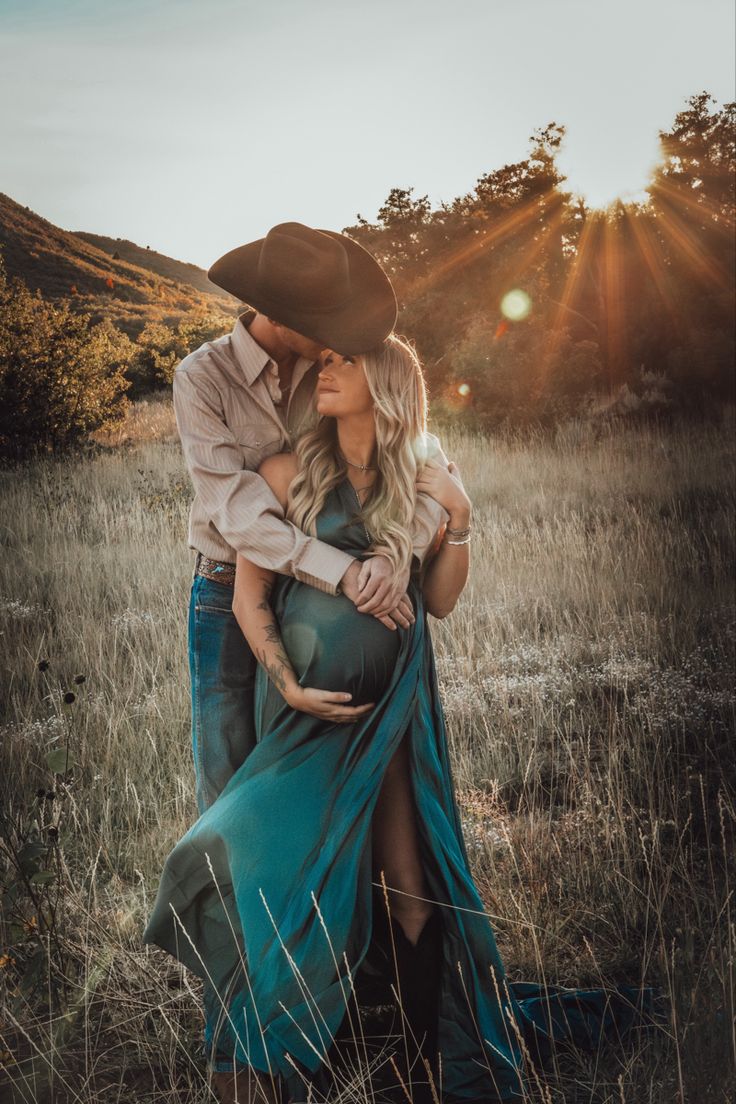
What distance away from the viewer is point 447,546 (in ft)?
Result: 7.70

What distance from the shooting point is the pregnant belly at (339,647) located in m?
2.12

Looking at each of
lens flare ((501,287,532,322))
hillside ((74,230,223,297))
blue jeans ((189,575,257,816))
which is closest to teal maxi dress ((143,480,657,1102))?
blue jeans ((189,575,257,816))

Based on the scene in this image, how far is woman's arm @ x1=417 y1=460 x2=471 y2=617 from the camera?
7.52 feet

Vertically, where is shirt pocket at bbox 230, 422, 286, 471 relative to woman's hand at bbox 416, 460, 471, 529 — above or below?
above

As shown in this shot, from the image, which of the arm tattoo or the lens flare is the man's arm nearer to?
the arm tattoo

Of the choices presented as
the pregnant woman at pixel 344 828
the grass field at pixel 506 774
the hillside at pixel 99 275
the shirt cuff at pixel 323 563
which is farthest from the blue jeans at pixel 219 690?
the hillside at pixel 99 275

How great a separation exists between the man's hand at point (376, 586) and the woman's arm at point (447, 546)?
0.25 meters

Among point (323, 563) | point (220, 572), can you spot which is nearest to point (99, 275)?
point (220, 572)

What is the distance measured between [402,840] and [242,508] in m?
1.06

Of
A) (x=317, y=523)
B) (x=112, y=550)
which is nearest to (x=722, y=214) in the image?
(x=112, y=550)

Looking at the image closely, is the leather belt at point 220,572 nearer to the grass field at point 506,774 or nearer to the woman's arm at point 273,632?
the woman's arm at point 273,632

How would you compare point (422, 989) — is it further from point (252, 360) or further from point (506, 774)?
point (252, 360)

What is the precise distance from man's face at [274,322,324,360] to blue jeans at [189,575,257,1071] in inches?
32.9

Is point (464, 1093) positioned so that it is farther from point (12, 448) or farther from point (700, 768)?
point (12, 448)
